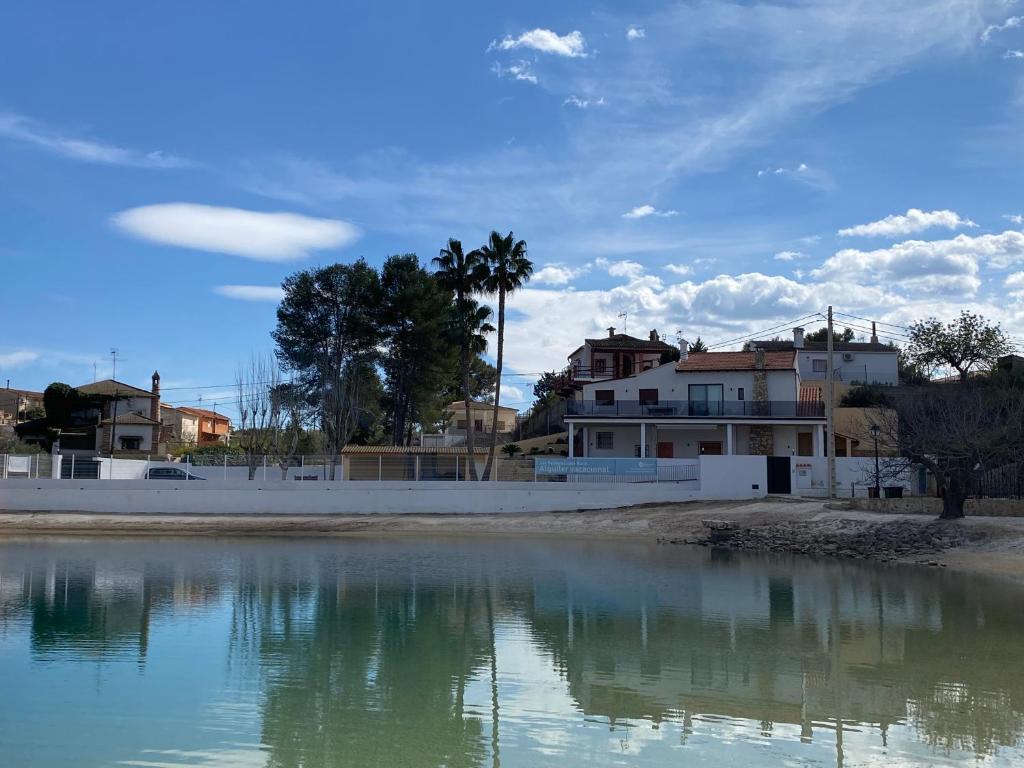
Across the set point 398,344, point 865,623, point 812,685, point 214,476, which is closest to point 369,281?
point 398,344

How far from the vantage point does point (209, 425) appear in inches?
4097

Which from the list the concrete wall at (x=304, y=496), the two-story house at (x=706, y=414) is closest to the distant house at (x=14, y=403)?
the concrete wall at (x=304, y=496)

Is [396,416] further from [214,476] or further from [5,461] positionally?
[5,461]

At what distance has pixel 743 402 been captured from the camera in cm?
5262

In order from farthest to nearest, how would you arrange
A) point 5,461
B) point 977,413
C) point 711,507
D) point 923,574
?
1. point 5,461
2. point 711,507
3. point 977,413
4. point 923,574

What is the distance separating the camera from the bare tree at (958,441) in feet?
109

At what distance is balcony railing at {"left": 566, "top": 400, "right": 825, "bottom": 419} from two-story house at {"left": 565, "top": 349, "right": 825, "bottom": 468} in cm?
6

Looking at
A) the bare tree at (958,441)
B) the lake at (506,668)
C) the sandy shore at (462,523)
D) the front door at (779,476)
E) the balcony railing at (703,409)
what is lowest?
the lake at (506,668)

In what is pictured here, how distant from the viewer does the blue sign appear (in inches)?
1770

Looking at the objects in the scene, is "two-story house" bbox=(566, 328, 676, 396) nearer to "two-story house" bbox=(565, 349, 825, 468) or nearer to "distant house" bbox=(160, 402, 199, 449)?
"two-story house" bbox=(565, 349, 825, 468)

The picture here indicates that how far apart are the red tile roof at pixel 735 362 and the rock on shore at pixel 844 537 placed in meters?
17.8

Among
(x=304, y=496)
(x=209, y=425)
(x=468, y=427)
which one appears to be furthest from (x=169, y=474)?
(x=209, y=425)

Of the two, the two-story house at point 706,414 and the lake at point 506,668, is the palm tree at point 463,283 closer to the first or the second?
the two-story house at point 706,414

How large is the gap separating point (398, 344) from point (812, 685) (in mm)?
43723
